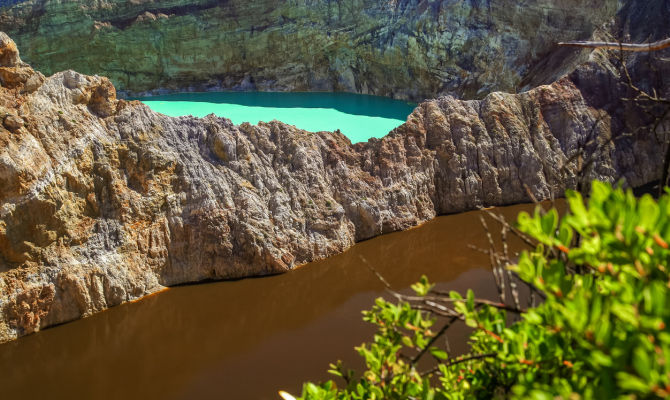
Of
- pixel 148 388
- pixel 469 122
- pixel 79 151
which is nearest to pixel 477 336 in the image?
pixel 148 388

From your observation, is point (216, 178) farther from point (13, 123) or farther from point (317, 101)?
point (317, 101)

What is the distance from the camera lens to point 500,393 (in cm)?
195

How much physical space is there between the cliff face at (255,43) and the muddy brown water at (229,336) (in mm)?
9548

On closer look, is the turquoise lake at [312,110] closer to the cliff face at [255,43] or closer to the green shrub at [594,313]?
the cliff face at [255,43]

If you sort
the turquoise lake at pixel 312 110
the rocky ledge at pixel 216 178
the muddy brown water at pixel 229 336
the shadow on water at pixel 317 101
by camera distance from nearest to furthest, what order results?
the muddy brown water at pixel 229 336
the rocky ledge at pixel 216 178
the turquoise lake at pixel 312 110
the shadow on water at pixel 317 101

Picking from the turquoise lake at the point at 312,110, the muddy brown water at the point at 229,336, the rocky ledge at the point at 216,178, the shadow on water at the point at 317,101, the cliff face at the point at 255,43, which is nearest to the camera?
the muddy brown water at the point at 229,336

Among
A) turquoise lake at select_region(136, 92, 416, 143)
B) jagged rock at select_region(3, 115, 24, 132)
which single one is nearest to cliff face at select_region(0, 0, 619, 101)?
turquoise lake at select_region(136, 92, 416, 143)

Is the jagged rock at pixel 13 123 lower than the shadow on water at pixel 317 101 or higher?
higher

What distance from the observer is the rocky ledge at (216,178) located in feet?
18.3

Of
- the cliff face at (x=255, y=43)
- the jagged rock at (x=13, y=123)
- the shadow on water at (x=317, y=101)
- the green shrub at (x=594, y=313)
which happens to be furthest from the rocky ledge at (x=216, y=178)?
the cliff face at (x=255, y=43)

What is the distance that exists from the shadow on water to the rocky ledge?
334cm

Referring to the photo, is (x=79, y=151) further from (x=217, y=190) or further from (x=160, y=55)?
(x=160, y=55)

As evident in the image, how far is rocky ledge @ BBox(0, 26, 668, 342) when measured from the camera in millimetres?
5578

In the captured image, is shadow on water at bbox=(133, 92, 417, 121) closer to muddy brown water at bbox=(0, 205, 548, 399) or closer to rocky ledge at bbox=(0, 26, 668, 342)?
rocky ledge at bbox=(0, 26, 668, 342)
